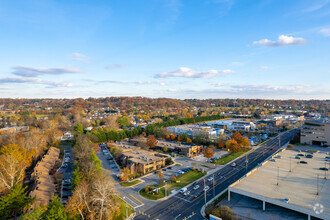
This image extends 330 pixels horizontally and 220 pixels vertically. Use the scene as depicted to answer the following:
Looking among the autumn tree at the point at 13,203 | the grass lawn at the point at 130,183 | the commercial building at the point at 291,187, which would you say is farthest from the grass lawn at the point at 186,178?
the autumn tree at the point at 13,203

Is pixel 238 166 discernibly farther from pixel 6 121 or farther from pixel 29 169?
pixel 6 121

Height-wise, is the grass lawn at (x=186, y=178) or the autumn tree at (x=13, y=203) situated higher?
the autumn tree at (x=13, y=203)

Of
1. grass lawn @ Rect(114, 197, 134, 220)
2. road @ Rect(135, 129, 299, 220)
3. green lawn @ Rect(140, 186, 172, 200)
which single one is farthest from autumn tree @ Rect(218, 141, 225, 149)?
grass lawn @ Rect(114, 197, 134, 220)

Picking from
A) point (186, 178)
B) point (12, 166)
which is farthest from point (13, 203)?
point (186, 178)

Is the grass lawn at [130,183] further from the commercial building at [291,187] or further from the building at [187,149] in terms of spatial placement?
the building at [187,149]

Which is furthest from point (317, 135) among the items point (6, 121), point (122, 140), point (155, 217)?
point (6, 121)

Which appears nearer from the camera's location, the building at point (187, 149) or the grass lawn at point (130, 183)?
the grass lawn at point (130, 183)

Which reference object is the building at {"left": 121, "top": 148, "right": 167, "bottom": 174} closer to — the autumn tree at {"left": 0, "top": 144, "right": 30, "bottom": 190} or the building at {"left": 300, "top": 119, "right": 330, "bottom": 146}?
the autumn tree at {"left": 0, "top": 144, "right": 30, "bottom": 190}
